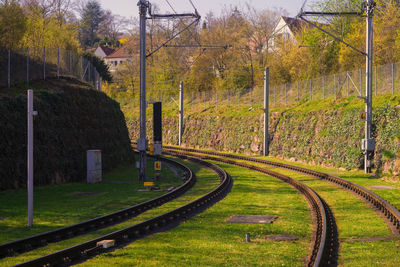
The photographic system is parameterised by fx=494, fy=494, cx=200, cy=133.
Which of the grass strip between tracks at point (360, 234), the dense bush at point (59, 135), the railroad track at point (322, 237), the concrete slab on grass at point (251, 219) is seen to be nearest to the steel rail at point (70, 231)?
the concrete slab on grass at point (251, 219)

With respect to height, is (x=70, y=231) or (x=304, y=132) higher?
(x=304, y=132)

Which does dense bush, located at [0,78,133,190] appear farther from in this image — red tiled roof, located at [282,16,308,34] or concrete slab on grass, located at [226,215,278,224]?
red tiled roof, located at [282,16,308,34]

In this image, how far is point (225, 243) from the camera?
12203 mm

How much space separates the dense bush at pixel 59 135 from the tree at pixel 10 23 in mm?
6876

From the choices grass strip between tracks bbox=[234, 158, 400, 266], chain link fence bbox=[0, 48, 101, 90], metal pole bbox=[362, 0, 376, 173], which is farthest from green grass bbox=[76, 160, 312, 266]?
chain link fence bbox=[0, 48, 101, 90]

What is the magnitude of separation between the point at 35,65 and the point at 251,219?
21449 millimetres

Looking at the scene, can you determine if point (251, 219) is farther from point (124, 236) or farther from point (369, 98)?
point (369, 98)

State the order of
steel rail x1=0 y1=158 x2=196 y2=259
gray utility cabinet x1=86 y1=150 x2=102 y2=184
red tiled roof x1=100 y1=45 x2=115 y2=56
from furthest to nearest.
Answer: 1. red tiled roof x1=100 y1=45 x2=115 y2=56
2. gray utility cabinet x1=86 y1=150 x2=102 y2=184
3. steel rail x1=0 y1=158 x2=196 y2=259

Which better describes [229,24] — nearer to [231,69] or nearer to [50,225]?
[231,69]

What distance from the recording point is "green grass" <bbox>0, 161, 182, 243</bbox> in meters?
15.0

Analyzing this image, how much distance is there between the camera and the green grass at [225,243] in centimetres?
1043

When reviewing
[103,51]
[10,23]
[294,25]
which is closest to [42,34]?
[10,23]

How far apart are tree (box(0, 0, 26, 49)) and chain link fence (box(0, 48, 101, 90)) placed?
3.56m

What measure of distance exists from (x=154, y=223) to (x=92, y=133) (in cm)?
1904
